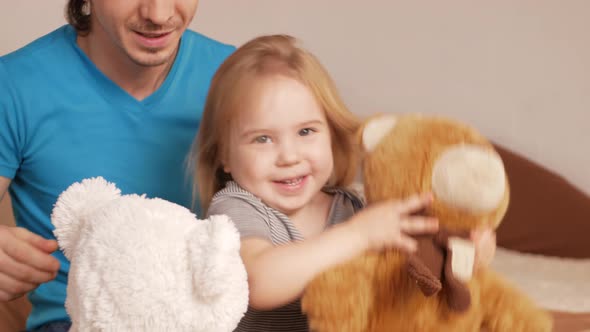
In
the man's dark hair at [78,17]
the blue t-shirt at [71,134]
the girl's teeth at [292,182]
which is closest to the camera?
the girl's teeth at [292,182]

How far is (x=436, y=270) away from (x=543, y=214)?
1546 millimetres

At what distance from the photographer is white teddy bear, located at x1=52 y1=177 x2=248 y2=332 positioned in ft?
2.27

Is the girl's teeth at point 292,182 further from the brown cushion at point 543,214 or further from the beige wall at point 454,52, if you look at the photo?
the beige wall at point 454,52

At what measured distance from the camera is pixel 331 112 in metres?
1.07

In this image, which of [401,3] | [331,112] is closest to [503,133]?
[401,3]

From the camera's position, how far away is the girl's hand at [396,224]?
0.77m

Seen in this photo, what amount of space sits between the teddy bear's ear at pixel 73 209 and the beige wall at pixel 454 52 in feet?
4.96

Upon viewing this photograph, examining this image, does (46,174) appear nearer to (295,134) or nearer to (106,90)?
(106,90)

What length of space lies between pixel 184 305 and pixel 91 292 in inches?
3.9

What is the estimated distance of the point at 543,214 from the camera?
7.10ft

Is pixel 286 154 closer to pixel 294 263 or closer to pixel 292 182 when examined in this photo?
pixel 292 182

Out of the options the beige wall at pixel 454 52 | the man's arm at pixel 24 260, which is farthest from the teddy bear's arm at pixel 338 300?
the beige wall at pixel 454 52

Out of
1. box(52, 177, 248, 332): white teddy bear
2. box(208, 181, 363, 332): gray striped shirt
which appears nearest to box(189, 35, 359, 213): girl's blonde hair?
box(208, 181, 363, 332): gray striped shirt

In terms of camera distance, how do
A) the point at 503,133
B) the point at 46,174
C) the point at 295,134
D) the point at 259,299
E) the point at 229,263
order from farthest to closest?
the point at 503,133, the point at 46,174, the point at 295,134, the point at 259,299, the point at 229,263
